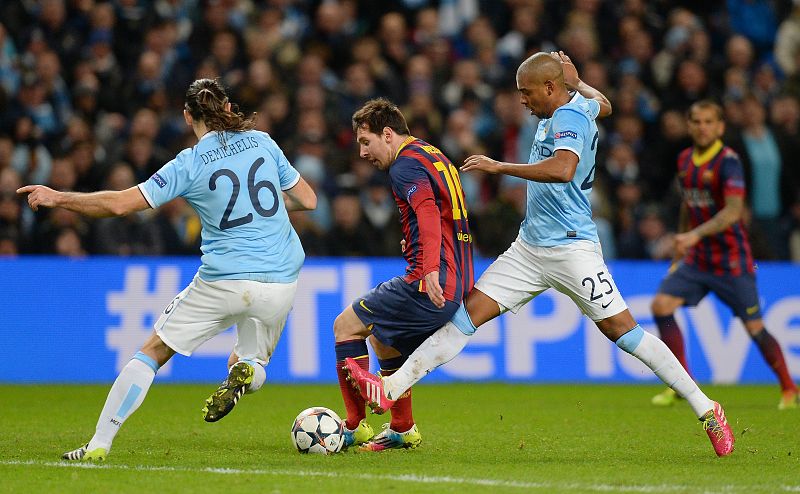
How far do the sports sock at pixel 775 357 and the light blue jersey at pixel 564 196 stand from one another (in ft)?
12.1

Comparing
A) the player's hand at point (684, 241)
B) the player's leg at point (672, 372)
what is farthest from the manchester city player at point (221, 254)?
the player's hand at point (684, 241)

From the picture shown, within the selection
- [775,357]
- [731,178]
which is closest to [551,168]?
[731,178]

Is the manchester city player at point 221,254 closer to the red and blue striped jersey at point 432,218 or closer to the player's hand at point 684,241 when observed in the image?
the red and blue striped jersey at point 432,218

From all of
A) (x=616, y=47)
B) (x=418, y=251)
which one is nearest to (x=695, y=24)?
(x=616, y=47)

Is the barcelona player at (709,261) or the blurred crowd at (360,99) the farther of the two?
the blurred crowd at (360,99)

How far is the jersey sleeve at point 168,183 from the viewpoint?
692 cm

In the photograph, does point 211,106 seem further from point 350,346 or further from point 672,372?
point 672,372

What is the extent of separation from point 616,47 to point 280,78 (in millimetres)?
4688

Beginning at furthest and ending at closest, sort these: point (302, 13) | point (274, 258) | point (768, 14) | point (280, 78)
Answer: point (768, 14) → point (302, 13) → point (280, 78) → point (274, 258)

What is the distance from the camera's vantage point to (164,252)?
43.7 ft

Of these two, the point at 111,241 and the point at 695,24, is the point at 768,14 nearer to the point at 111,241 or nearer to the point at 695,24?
the point at 695,24

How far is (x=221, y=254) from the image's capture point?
23.6 feet

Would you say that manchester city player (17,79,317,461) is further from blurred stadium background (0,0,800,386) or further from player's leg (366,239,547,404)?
blurred stadium background (0,0,800,386)

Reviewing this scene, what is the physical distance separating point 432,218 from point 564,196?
837 millimetres
